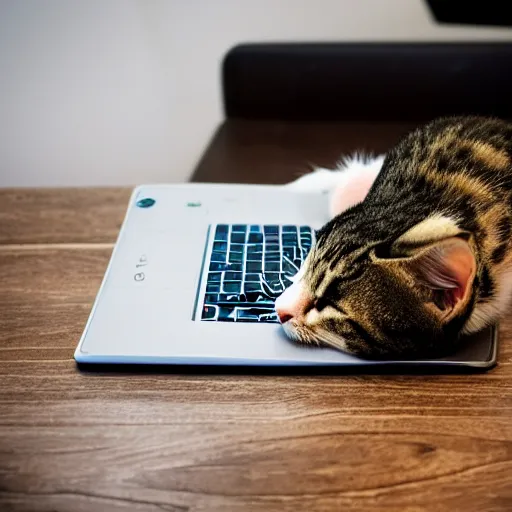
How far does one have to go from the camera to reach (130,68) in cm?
174

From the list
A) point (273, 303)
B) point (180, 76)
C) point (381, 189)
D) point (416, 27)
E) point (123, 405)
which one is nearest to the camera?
point (123, 405)

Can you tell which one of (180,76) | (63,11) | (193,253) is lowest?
(180,76)

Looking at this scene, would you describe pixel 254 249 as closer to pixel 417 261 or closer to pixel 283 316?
pixel 283 316

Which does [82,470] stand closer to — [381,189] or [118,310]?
[118,310]

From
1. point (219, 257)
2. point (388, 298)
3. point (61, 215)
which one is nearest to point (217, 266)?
point (219, 257)

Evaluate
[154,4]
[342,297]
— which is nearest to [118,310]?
[342,297]

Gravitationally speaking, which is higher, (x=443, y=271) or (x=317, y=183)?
(x=443, y=271)

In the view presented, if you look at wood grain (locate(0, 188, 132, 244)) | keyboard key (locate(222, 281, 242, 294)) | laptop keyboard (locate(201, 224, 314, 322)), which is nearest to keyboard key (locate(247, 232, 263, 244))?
laptop keyboard (locate(201, 224, 314, 322))

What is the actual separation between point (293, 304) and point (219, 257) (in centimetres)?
15

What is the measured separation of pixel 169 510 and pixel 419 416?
0.26 meters

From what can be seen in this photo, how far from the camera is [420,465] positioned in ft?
1.93

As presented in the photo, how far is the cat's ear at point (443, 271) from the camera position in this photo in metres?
0.61

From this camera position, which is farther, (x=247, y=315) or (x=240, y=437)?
(x=247, y=315)

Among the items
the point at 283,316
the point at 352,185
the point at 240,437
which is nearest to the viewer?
the point at 240,437
